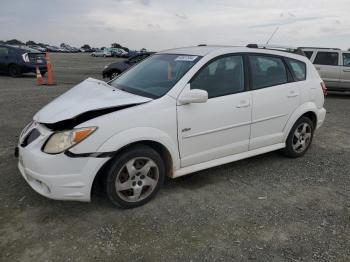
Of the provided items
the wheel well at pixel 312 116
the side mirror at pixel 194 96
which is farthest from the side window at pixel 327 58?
the side mirror at pixel 194 96

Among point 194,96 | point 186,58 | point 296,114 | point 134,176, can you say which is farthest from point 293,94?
point 134,176

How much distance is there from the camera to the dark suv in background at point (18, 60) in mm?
15914

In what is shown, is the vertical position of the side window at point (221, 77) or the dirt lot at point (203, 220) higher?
the side window at point (221, 77)

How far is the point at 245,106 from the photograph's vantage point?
4.38 metres

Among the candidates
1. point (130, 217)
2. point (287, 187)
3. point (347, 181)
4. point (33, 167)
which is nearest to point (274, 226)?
point (287, 187)

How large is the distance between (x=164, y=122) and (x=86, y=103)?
821 millimetres

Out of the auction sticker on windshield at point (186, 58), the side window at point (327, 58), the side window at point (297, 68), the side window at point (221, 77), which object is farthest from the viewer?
the side window at point (327, 58)

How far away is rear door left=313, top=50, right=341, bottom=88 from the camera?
1246cm

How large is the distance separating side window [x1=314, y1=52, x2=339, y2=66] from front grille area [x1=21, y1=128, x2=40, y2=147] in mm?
11400

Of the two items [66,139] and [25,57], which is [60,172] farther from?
[25,57]

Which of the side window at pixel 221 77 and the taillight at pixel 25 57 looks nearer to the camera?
the side window at pixel 221 77

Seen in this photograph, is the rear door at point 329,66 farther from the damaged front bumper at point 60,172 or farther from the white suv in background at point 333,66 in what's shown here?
the damaged front bumper at point 60,172

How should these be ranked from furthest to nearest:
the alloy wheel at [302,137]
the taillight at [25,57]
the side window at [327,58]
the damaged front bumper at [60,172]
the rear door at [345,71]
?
the taillight at [25,57]
the side window at [327,58]
the rear door at [345,71]
the alloy wheel at [302,137]
the damaged front bumper at [60,172]

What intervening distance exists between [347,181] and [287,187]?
35.7 inches
